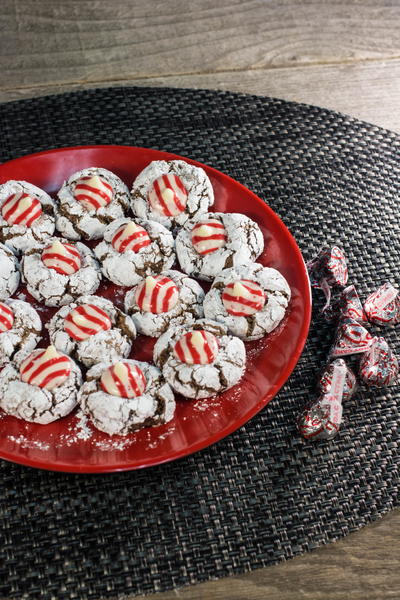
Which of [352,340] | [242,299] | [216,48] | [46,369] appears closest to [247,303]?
[242,299]

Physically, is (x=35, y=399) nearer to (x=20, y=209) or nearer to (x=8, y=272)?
(x=8, y=272)

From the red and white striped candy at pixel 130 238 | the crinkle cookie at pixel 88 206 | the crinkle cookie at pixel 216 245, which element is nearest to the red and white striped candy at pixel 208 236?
the crinkle cookie at pixel 216 245

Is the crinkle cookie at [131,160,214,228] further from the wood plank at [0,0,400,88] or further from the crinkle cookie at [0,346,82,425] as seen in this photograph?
the wood plank at [0,0,400,88]

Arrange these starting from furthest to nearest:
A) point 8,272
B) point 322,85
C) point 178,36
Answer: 1. point 178,36
2. point 322,85
3. point 8,272

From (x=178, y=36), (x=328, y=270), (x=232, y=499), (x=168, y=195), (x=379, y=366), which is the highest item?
(x=178, y=36)

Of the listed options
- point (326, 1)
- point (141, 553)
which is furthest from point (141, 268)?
point (326, 1)

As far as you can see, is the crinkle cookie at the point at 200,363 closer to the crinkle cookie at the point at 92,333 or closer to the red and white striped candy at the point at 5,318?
the crinkle cookie at the point at 92,333

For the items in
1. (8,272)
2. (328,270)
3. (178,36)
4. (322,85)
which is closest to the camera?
(8,272)
